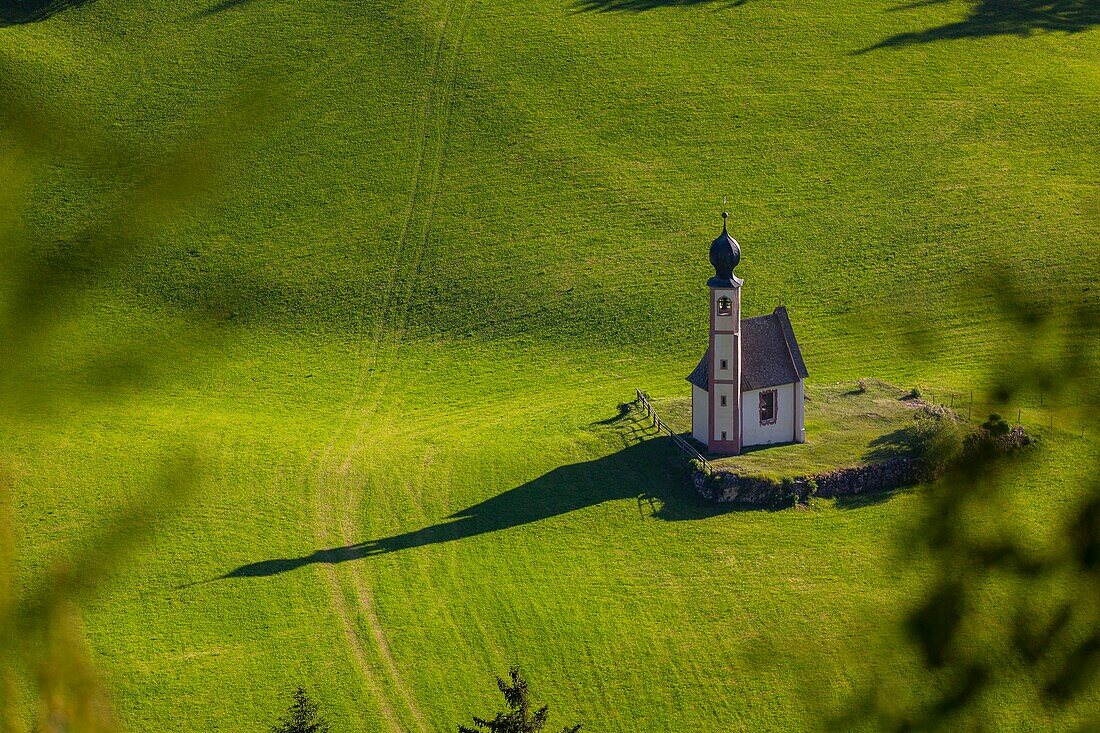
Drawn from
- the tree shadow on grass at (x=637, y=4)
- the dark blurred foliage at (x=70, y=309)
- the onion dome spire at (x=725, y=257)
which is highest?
the tree shadow on grass at (x=637, y=4)

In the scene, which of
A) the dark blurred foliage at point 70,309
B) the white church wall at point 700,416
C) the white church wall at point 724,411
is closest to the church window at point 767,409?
the white church wall at point 724,411

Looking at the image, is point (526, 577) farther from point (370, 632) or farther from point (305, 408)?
point (305, 408)

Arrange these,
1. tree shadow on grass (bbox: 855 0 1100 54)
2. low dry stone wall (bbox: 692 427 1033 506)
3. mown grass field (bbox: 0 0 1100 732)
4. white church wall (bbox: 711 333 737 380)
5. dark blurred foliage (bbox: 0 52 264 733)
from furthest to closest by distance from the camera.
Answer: tree shadow on grass (bbox: 855 0 1100 54) → white church wall (bbox: 711 333 737 380) → low dry stone wall (bbox: 692 427 1033 506) → mown grass field (bbox: 0 0 1100 732) → dark blurred foliage (bbox: 0 52 264 733)

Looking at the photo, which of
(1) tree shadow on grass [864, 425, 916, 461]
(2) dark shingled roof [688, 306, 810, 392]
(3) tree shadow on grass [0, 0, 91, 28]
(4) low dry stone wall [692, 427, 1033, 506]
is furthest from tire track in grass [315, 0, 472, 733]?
(3) tree shadow on grass [0, 0, 91, 28]

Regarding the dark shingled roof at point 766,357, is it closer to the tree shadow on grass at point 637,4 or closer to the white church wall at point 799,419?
the white church wall at point 799,419

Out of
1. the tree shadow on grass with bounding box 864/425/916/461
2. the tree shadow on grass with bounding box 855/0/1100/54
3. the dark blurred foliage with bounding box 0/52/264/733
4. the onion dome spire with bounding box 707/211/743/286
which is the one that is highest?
the tree shadow on grass with bounding box 855/0/1100/54

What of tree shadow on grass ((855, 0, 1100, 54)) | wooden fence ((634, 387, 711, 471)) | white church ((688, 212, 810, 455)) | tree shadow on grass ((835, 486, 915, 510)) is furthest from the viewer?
tree shadow on grass ((855, 0, 1100, 54))

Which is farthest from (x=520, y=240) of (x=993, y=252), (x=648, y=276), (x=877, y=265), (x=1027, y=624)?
(x=1027, y=624)

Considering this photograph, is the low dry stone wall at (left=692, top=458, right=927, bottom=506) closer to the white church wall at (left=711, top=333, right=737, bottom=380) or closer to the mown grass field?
the mown grass field
